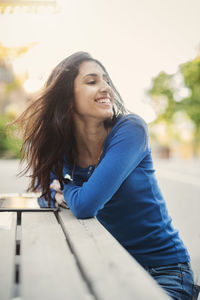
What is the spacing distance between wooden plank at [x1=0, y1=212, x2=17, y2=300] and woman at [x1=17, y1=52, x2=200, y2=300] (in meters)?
0.25

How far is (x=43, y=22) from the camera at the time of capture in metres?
7.69

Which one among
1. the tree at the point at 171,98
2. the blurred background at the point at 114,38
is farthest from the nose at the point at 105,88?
the tree at the point at 171,98

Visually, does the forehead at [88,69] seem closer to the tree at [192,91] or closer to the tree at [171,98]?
the tree at [192,91]

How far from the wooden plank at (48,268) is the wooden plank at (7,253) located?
0.09ft

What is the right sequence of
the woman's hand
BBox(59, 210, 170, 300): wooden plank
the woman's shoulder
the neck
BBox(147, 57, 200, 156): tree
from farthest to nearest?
BBox(147, 57, 200, 156): tree, the neck, the woman's hand, the woman's shoulder, BBox(59, 210, 170, 300): wooden plank

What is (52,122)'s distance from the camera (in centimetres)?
177

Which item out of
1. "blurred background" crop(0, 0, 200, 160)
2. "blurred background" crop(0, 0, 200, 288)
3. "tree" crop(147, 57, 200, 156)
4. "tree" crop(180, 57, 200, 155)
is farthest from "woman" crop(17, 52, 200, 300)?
"tree" crop(147, 57, 200, 156)

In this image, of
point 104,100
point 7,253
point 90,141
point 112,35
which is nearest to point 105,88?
point 104,100

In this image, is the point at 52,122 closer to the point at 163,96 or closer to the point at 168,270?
the point at 168,270

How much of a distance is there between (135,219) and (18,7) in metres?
3.89

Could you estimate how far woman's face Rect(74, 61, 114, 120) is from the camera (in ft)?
5.41

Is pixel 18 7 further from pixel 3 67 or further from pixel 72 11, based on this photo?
pixel 3 67

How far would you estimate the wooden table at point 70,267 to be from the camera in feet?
2.07

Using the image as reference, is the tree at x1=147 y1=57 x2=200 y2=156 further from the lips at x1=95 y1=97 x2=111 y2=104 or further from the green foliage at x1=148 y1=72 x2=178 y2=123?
the lips at x1=95 y1=97 x2=111 y2=104
